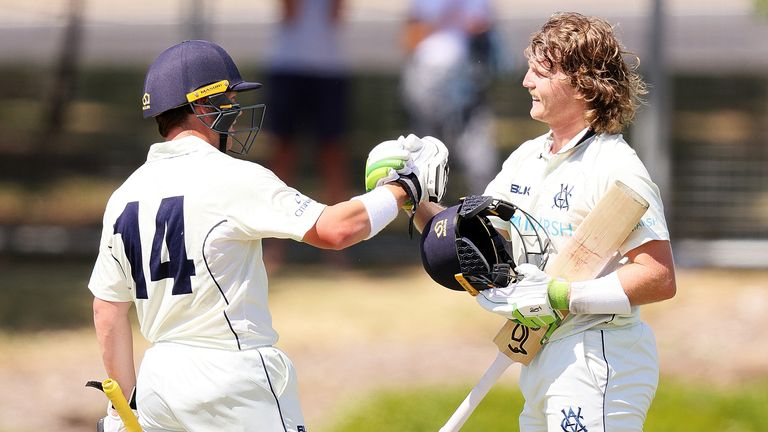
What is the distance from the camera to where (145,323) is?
3.77 m

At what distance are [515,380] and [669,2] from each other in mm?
3834

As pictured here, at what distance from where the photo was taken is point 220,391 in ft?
11.8

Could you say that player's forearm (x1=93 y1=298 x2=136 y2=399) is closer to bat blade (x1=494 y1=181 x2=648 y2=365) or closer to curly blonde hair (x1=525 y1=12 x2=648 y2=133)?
bat blade (x1=494 y1=181 x2=648 y2=365)

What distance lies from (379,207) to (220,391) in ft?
2.30

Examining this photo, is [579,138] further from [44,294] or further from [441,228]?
[44,294]

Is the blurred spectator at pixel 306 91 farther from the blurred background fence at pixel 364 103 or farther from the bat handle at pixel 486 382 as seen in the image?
the bat handle at pixel 486 382

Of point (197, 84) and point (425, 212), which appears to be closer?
point (197, 84)

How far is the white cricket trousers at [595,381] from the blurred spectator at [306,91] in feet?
19.9

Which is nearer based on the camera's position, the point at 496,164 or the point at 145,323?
the point at 145,323

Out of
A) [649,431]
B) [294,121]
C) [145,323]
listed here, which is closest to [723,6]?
[294,121]

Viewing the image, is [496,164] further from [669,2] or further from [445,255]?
[445,255]

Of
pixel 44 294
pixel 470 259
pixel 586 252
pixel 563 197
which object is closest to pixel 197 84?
pixel 470 259

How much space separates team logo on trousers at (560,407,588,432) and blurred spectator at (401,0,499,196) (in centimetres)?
609

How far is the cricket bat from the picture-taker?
3652mm
